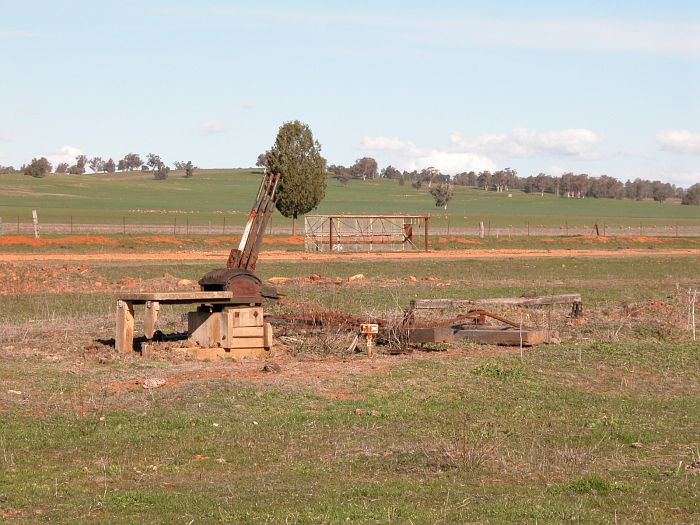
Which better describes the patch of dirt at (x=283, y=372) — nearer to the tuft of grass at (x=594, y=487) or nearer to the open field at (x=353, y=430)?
the open field at (x=353, y=430)

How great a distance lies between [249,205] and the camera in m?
142

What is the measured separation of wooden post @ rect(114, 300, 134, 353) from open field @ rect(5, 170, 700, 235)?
74.5 meters

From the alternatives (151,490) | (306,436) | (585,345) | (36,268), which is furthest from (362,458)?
(36,268)

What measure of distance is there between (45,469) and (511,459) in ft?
15.6

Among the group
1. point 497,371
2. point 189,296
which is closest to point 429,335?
point 497,371

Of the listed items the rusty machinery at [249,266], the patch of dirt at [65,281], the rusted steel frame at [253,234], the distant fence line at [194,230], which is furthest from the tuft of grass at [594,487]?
the distant fence line at [194,230]

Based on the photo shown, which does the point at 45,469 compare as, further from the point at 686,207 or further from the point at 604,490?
the point at 686,207

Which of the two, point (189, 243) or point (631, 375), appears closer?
point (631, 375)

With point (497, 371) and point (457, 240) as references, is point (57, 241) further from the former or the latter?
point (497, 371)

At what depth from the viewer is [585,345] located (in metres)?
18.8

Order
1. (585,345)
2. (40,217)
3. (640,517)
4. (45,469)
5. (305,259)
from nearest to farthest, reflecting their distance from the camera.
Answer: (640,517), (45,469), (585,345), (305,259), (40,217)

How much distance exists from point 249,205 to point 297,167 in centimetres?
7484

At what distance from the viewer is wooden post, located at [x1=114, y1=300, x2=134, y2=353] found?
17.3 meters

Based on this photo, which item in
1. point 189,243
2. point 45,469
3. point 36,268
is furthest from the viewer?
point 189,243
